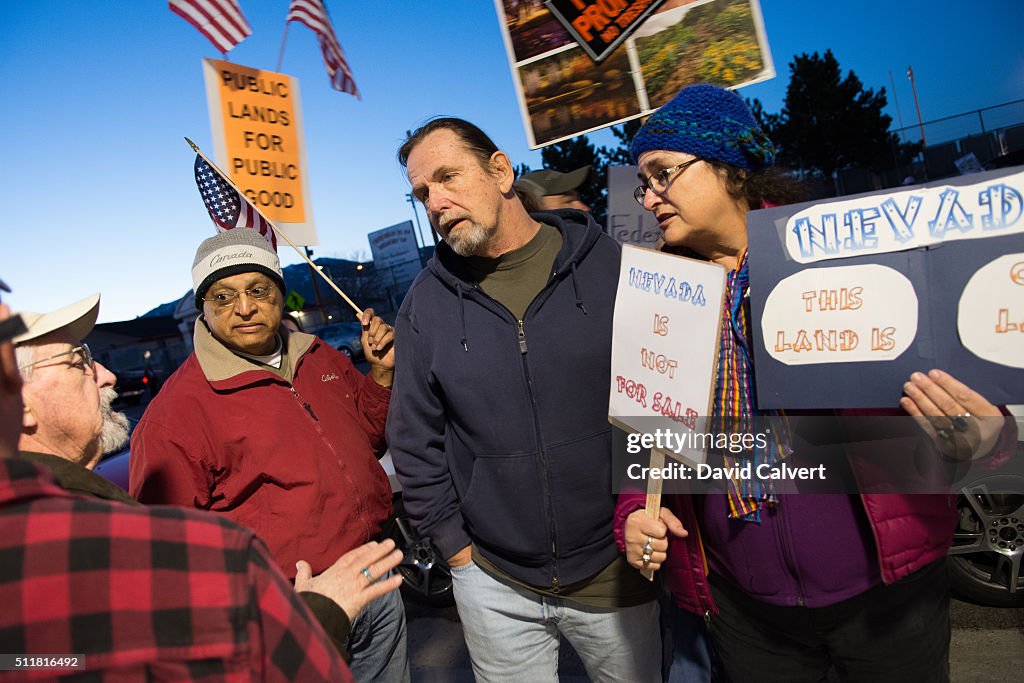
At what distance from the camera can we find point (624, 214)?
12.9 feet

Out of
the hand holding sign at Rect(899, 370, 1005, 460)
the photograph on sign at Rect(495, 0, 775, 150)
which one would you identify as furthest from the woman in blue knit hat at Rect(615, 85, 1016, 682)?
the photograph on sign at Rect(495, 0, 775, 150)

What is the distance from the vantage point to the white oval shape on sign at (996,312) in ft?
3.94

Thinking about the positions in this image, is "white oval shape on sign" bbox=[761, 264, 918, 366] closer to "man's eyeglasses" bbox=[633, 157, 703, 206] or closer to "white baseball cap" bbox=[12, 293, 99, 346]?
"man's eyeglasses" bbox=[633, 157, 703, 206]

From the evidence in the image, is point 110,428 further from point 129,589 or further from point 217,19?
point 217,19

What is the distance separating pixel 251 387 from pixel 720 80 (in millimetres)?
2289

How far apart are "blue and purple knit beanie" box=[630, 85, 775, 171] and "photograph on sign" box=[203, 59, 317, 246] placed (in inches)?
79.2

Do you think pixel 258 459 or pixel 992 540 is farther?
pixel 992 540

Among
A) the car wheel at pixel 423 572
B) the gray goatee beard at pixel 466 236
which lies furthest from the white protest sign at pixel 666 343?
the car wheel at pixel 423 572

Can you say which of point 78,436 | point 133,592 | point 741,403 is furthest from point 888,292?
point 78,436

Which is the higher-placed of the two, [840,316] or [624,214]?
[624,214]

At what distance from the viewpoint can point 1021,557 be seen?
10.5 ft

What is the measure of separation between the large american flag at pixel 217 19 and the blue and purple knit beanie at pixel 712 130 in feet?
9.45

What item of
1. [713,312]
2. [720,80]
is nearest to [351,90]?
[720,80]

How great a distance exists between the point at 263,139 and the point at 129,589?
107 inches
